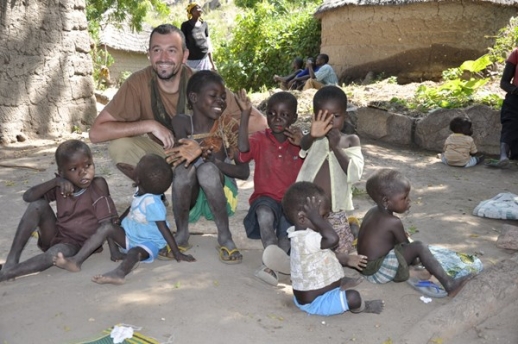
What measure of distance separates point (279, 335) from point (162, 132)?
5.81 feet

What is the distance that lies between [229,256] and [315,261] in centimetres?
74

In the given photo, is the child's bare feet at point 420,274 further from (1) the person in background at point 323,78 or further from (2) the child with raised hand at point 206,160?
(1) the person in background at point 323,78

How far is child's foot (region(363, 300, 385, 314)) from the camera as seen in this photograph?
2.87 metres

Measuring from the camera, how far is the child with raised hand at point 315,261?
2.82 meters

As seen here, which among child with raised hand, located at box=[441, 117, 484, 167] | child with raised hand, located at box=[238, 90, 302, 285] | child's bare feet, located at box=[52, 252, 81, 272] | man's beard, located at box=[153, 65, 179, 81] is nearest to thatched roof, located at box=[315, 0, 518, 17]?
child with raised hand, located at box=[441, 117, 484, 167]

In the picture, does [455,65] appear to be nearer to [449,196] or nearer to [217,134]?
[449,196]

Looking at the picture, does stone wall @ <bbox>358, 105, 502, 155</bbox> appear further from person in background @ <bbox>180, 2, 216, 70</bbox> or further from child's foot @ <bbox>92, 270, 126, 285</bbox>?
child's foot @ <bbox>92, 270, 126, 285</bbox>

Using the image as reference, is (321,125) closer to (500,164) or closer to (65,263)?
(65,263)

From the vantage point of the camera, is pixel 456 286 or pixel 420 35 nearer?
pixel 456 286

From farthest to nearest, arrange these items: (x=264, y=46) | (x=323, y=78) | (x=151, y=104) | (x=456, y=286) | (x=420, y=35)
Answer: (x=264, y=46) < (x=323, y=78) < (x=420, y=35) < (x=151, y=104) < (x=456, y=286)

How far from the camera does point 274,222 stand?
3623mm

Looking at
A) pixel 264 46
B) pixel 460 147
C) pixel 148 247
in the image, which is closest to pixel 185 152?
pixel 148 247

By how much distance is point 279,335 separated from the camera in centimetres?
260

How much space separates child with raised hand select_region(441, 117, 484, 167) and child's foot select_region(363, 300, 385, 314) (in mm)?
3907
